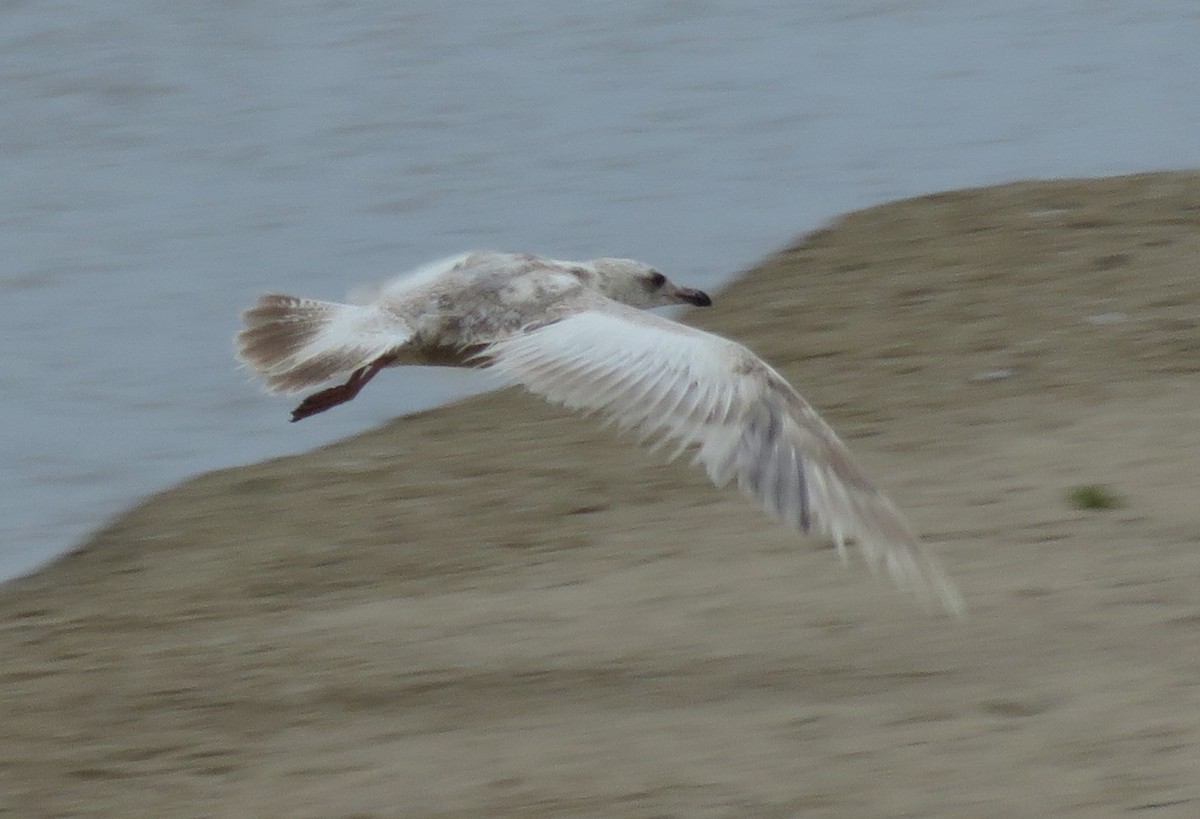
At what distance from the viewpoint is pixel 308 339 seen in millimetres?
5191

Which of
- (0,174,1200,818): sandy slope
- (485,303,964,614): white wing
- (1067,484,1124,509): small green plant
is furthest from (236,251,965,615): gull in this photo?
(1067,484,1124,509): small green plant

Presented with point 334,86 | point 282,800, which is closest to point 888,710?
point 282,800

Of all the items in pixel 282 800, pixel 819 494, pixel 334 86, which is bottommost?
pixel 282 800

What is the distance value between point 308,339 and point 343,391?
0.26 meters

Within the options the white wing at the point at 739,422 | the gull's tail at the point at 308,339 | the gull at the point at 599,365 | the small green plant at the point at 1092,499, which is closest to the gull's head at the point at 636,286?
the gull at the point at 599,365

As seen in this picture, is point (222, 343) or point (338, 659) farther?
point (222, 343)

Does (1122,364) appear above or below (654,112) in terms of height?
below

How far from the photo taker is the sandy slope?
4.75 metres

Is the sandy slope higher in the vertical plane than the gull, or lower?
lower

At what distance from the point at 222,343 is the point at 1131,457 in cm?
376

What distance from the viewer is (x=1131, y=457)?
6.35 meters

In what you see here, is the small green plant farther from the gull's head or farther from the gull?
the gull's head

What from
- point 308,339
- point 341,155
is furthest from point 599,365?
point 341,155

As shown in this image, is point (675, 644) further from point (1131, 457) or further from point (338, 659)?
point (1131, 457)
